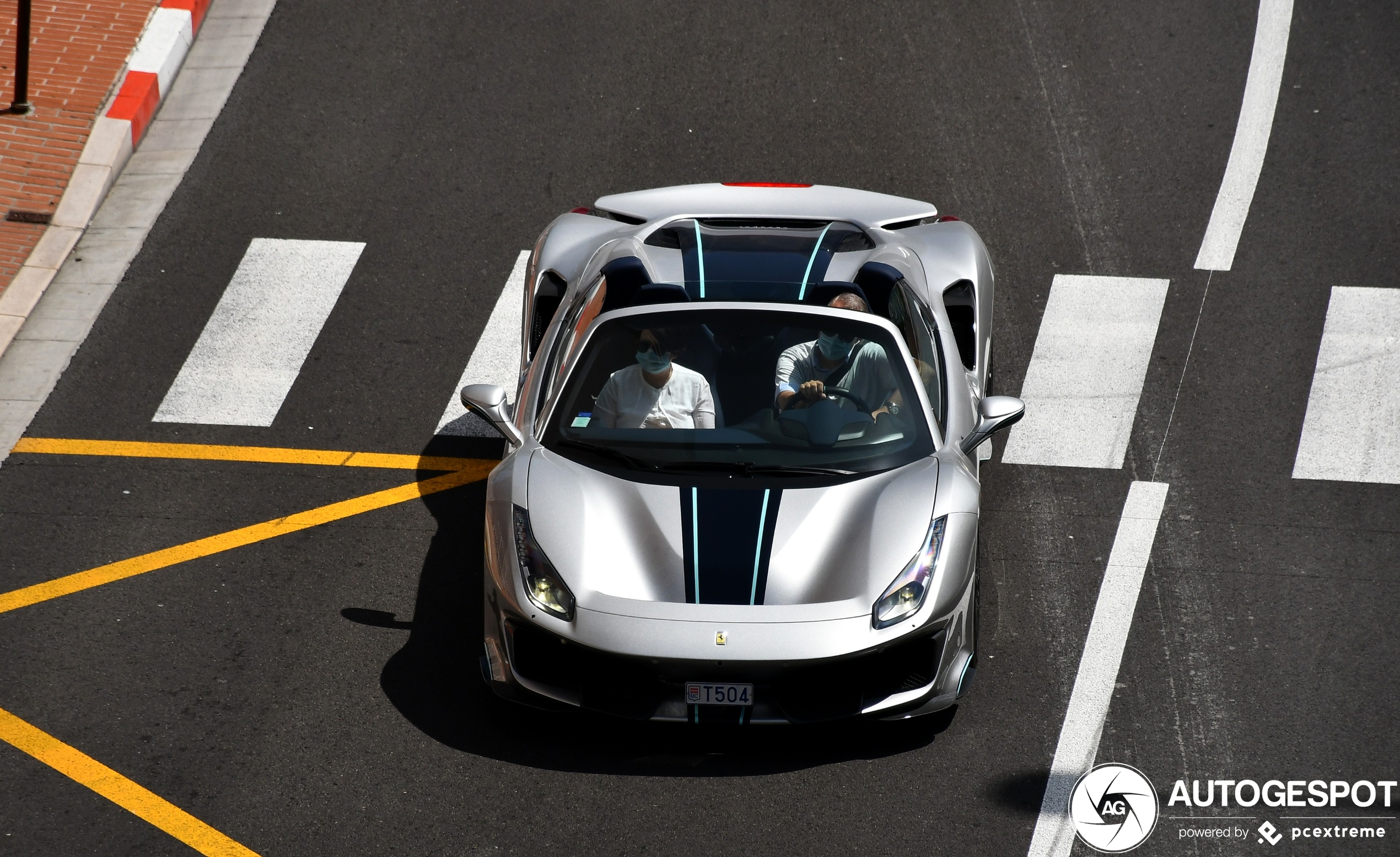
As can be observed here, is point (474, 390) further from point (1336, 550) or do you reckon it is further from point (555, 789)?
point (1336, 550)

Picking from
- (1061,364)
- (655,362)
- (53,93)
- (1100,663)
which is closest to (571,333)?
(655,362)

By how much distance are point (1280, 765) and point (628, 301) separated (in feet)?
11.4

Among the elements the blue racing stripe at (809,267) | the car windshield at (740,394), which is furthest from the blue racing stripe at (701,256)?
the car windshield at (740,394)

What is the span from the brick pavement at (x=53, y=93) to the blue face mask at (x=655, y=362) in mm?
5365

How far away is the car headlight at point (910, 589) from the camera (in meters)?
5.38

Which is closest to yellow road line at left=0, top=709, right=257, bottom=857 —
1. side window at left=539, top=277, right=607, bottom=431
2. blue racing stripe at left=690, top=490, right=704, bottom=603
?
blue racing stripe at left=690, top=490, right=704, bottom=603

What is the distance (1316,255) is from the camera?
9180 millimetres

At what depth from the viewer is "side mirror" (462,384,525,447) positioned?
6.16 m

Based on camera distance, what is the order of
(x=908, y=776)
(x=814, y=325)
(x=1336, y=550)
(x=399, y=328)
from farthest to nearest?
1. (x=399, y=328)
2. (x=1336, y=550)
3. (x=814, y=325)
4. (x=908, y=776)

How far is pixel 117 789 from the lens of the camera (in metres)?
5.59

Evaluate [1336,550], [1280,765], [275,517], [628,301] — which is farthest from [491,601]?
[1336,550]

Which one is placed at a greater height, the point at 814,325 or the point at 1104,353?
the point at 814,325

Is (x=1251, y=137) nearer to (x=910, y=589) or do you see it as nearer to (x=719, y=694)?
(x=910, y=589)

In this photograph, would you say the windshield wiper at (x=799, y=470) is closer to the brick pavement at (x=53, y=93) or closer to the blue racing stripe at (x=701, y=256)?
the blue racing stripe at (x=701, y=256)
